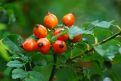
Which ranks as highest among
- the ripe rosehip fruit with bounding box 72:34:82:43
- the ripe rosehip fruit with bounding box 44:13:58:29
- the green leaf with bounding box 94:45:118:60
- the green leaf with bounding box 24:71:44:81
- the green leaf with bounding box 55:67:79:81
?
the ripe rosehip fruit with bounding box 44:13:58:29

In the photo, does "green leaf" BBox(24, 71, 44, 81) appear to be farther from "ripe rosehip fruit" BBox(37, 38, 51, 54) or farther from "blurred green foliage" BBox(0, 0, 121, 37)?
"blurred green foliage" BBox(0, 0, 121, 37)

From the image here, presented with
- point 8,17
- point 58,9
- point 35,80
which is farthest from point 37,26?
point 58,9

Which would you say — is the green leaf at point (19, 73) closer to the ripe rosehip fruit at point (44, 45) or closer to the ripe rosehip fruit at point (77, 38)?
the ripe rosehip fruit at point (44, 45)

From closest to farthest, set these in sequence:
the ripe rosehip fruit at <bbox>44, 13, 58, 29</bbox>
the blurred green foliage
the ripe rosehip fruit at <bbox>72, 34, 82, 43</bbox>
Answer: the ripe rosehip fruit at <bbox>72, 34, 82, 43</bbox>
the ripe rosehip fruit at <bbox>44, 13, 58, 29</bbox>
the blurred green foliage

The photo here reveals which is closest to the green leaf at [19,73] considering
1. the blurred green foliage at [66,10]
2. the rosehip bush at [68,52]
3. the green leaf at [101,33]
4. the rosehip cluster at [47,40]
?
the rosehip bush at [68,52]

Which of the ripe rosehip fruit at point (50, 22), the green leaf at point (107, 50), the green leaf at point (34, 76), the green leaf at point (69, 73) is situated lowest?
the green leaf at point (34, 76)

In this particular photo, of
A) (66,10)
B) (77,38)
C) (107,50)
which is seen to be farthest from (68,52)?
(66,10)

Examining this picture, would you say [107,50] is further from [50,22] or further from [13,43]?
[13,43]

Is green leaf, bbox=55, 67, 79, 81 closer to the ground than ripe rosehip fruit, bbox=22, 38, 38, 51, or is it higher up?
closer to the ground

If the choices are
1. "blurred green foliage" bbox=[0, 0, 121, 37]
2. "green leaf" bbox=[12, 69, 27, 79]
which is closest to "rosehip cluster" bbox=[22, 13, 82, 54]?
"green leaf" bbox=[12, 69, 27, 79]
